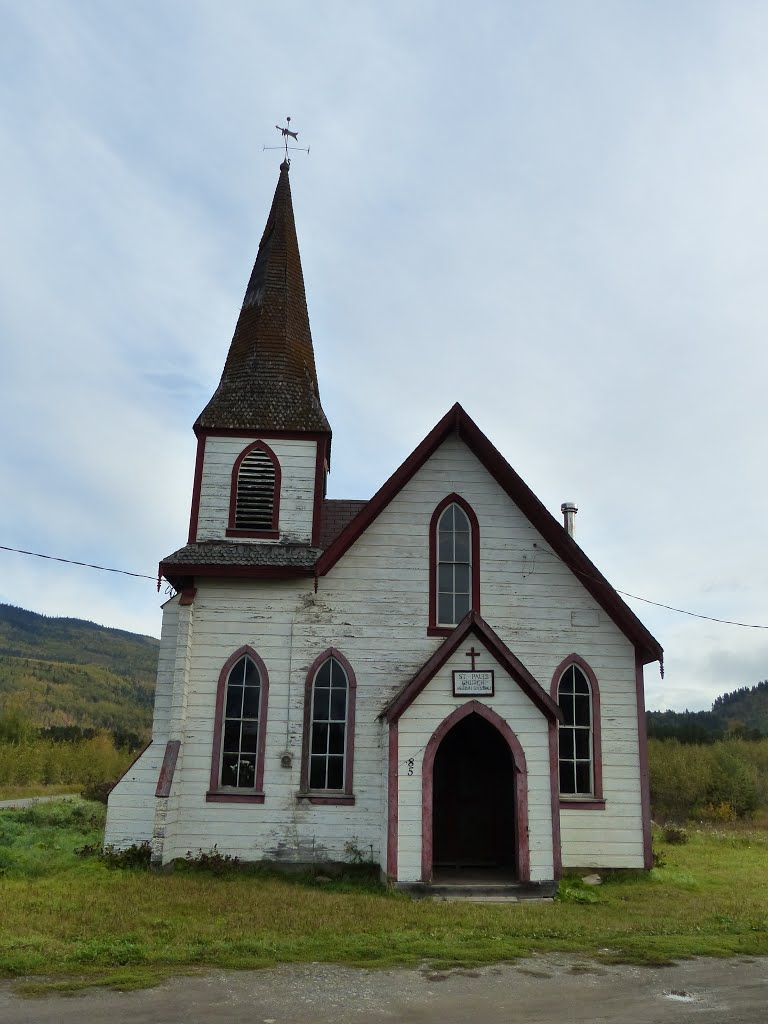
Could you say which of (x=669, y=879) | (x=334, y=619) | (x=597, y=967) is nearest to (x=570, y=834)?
(x=669, y=879)

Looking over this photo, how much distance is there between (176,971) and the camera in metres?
7.63

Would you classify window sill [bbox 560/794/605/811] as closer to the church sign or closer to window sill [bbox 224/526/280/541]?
the church sign

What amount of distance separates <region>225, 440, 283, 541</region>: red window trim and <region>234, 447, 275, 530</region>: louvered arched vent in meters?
0.04

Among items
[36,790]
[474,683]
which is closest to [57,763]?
[36,790]

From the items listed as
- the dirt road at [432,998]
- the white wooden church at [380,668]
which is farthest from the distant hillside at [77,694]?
the dirt road at [432,998]

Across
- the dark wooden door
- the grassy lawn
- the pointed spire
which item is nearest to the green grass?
the grassy lawn

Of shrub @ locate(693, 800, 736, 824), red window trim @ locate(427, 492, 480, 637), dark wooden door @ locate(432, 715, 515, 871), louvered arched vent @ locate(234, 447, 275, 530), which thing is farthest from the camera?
shrub @ locate(693, 800, 736, 824)

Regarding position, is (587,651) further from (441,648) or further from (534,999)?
(534,999)

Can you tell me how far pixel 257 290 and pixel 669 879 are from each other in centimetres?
1450

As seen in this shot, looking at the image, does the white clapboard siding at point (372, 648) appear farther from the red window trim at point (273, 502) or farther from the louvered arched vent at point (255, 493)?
the louvered arched vent at point (255, 493)

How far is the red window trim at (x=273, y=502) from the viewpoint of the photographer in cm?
1628

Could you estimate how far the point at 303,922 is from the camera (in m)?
9.88

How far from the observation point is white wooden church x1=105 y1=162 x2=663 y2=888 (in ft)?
46.9

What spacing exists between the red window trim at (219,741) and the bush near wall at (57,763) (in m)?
27.2
